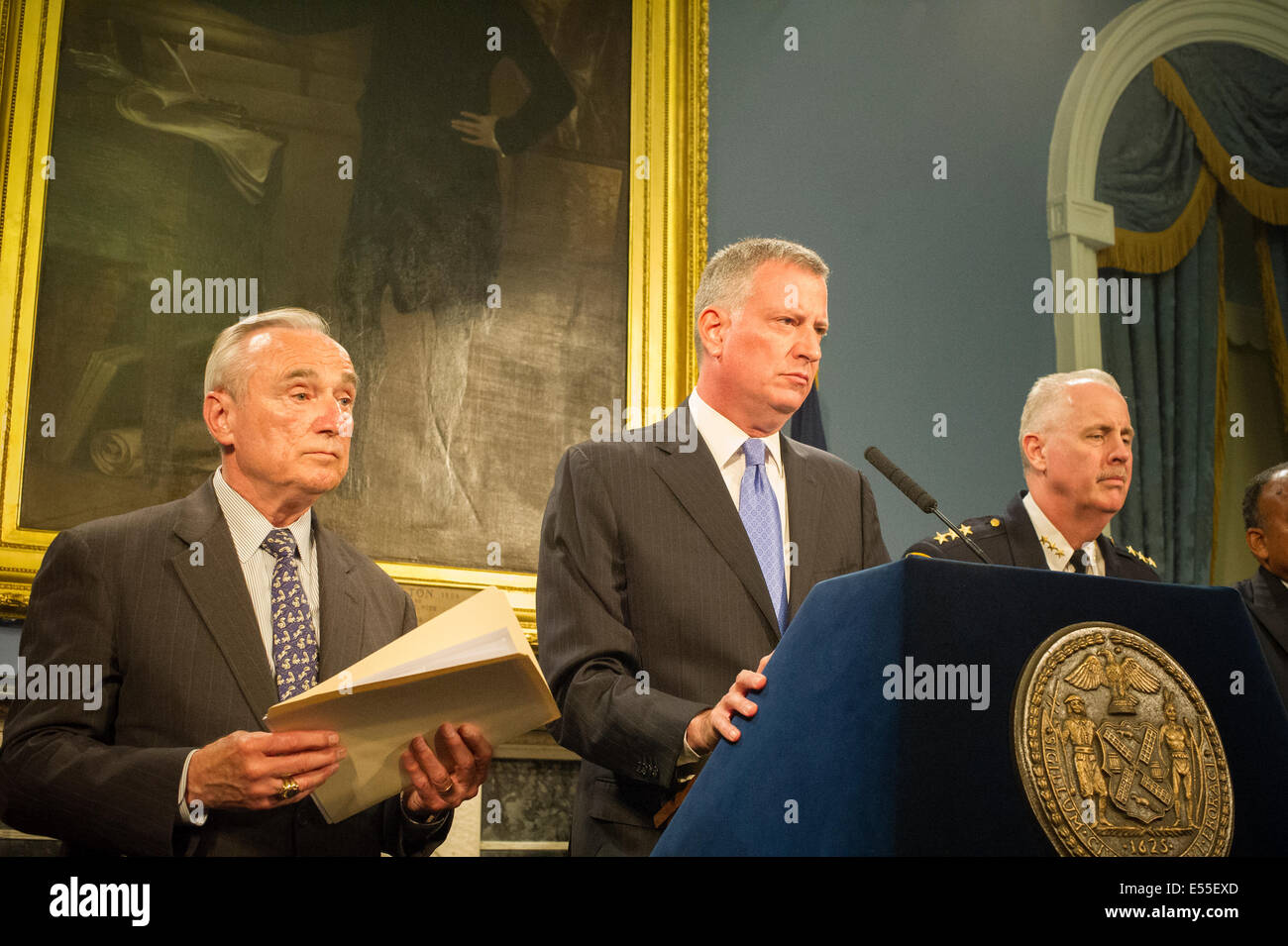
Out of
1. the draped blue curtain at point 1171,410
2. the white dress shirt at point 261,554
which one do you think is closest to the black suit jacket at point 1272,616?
the draped blue curtain at point 1171,410

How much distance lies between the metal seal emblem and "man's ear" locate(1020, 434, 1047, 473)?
6.11 feet

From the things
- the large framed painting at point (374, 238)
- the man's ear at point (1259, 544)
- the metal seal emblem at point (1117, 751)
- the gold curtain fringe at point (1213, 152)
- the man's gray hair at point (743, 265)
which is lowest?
the metal seal emblem at point (1117, 751)

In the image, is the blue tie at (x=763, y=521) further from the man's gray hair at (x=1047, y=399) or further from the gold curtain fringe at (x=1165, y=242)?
the gold curtain fringe at (x=1165, y=242)

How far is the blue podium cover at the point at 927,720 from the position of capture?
1359 mm

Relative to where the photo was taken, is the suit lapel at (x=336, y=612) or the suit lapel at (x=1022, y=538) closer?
the suit lapel at (x=336, y=612)

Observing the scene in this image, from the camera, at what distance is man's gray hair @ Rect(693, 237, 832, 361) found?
255cm

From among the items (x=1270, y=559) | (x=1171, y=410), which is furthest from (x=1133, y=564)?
(x=1171, y=410)

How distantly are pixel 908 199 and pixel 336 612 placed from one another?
398cm

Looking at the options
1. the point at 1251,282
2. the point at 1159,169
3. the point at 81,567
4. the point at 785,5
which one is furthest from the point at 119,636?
the point at 1251,282

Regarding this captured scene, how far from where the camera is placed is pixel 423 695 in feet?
6.33

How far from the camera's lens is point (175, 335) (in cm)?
411

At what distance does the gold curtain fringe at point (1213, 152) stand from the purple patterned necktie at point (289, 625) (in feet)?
17.5

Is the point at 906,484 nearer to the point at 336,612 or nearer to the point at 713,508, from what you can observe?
the point at 713,508

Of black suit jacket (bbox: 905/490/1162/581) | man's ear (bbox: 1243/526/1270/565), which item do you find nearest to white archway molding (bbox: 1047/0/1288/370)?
man's ear (bbox: 1243/526/1270/565)
